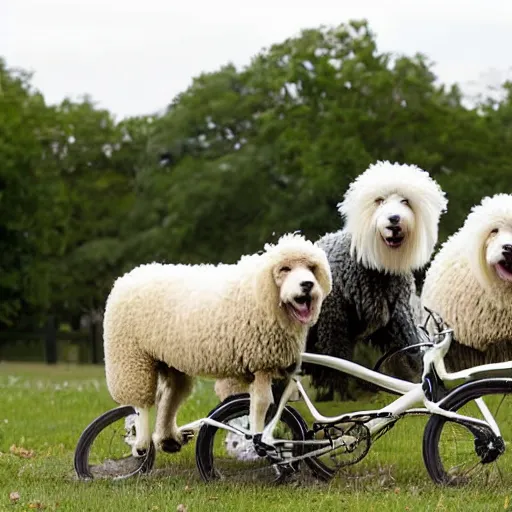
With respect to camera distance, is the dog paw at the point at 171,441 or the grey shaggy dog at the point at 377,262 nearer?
the grey shaggy dog at the point at 377,262

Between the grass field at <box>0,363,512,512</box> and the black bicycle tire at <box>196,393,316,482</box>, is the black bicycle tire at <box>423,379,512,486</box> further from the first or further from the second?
the black bicycle tire at <box>196,393,316,482</box>

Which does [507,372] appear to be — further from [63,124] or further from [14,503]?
[63,124]

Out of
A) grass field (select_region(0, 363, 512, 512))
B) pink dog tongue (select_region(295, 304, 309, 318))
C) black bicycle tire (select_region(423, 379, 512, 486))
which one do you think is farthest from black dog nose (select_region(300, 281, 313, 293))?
grass field (select_region(0, 363, 512, 512))

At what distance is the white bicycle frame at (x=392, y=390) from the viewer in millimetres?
6910

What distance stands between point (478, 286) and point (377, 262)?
640 mm

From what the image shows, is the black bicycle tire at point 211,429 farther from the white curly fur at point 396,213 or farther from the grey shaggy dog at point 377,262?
the white curly fur at point 396,213

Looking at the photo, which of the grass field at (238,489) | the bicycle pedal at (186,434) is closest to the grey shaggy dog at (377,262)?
the grass field at (238,489)

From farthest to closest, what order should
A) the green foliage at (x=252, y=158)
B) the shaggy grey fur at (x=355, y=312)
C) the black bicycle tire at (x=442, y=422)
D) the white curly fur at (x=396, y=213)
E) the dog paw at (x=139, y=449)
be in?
1. the green foliage at (x=252, y=158)
2. the dog paw at (x=139, y=449)
3. the shaggy grey fur at (x=355, y=312)
4. the white curly fur at (x=396, y=213)
5. the black bicycle tire at (x=442, y=422)

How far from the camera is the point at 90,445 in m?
7.85

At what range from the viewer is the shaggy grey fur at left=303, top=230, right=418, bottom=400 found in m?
7.52

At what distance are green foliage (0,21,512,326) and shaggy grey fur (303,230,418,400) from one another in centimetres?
1557

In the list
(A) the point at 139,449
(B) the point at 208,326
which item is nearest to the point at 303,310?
(B) the point at 208,326

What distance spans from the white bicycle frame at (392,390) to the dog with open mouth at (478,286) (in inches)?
10.7

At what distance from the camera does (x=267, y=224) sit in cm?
2720
